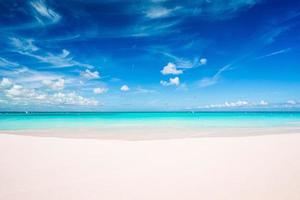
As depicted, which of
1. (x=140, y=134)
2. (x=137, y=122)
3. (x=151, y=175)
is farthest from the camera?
(x=137, y=122)

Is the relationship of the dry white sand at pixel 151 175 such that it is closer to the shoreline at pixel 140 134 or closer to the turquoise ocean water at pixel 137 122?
the shoreline at pixel 140 134

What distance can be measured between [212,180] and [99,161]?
2.96 m

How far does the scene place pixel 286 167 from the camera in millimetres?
4750

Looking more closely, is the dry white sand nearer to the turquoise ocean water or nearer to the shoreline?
the shoreline

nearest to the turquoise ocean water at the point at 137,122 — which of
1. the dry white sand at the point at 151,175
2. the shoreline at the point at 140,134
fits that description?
the shoreline at the point at 140,134

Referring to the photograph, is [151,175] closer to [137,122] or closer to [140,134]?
[140,134]

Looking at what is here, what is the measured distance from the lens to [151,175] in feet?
13.9

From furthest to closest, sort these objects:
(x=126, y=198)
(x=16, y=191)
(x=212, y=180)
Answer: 1. (x=212, y=180)
2. (x=16, y=191)
3. (x=126, y=198)

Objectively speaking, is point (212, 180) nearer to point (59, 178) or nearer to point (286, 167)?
point (286, 167)

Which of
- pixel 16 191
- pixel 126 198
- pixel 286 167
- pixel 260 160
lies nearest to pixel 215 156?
pixel 260 160

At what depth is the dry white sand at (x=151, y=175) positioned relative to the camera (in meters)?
3.33

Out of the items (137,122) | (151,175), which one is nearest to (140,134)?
(151,175)

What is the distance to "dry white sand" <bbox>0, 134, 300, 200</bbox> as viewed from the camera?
3328 millimetres

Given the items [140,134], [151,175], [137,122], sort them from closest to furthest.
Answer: [151,175] < [140,134] < [137,122]
